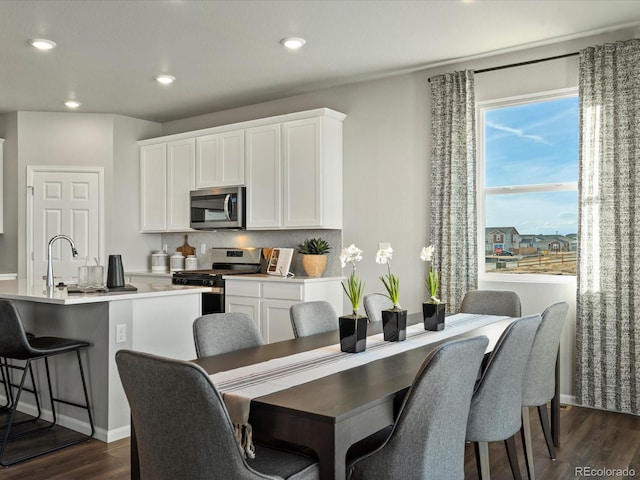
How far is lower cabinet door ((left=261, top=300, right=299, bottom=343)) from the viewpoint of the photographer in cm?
507

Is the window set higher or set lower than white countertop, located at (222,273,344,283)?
higher

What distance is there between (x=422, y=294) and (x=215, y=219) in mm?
2370

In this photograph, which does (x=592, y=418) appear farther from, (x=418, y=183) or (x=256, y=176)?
(x=256, y=176)

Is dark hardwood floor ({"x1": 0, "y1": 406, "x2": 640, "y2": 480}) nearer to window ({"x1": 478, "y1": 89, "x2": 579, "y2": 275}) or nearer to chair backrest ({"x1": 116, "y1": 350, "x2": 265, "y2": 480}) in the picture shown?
window ({"x1": 478, "y1": 89, "x2": 579, "y2": 275})

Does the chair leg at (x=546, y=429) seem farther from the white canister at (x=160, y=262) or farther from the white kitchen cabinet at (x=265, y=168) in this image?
the white canister at (x=160, y=262)

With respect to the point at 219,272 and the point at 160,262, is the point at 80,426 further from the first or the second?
the point at 160,262

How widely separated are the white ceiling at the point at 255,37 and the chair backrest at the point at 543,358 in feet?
6.60

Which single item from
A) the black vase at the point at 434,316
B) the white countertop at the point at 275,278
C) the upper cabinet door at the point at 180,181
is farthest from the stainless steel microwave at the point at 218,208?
the black vase at the point at 434,316

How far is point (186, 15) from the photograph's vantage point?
3.71 meters

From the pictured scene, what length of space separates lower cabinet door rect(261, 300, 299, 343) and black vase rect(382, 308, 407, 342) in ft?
7.98

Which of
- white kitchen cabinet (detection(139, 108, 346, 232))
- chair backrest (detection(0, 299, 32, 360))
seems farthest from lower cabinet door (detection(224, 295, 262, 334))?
chair backrest (detection(0, 299, 32, 360))

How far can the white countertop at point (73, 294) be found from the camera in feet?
10.7

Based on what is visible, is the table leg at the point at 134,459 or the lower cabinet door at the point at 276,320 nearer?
the table leg at the point at 134,459

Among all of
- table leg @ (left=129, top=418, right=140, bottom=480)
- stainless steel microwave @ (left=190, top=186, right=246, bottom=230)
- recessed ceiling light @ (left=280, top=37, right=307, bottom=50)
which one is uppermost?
recessed ceiling light @ (left=280, top=37, right=307, bottom=50)
